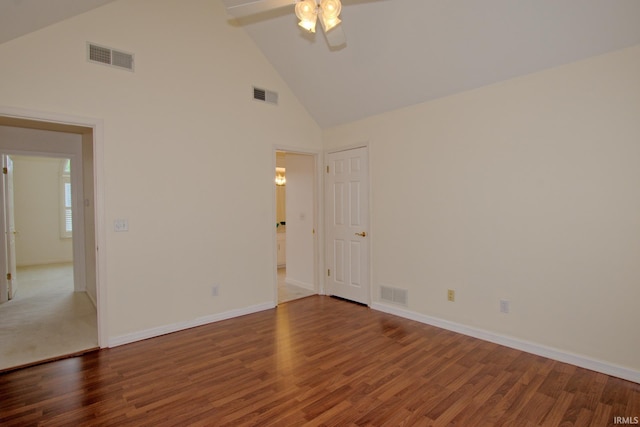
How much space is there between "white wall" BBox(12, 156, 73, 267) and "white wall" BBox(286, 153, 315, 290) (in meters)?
6.35

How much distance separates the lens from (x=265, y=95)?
4344mm

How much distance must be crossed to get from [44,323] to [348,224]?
3.95m

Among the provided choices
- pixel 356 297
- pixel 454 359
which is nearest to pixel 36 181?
pixel 356 297

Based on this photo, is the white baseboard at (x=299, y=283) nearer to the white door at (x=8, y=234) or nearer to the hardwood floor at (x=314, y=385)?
the hardwood floor at (x=314, y=385)

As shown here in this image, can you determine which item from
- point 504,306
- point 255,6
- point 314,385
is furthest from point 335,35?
point 504,306

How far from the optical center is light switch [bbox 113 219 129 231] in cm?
322

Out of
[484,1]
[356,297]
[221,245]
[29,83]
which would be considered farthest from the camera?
[356,297]

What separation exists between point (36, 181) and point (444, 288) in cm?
982

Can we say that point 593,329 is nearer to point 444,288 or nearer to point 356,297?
point 444,288

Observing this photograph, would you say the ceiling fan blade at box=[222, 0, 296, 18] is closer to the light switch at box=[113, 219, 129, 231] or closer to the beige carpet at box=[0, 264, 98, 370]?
the light switch at box=[113, 219, 129, 231]

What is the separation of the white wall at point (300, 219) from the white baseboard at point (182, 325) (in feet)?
3.86

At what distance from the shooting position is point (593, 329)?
2.68m

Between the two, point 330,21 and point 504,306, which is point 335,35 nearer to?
point 330,21

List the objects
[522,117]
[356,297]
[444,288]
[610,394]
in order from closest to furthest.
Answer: [610,394], [522,117], [444,288], [356,297]
